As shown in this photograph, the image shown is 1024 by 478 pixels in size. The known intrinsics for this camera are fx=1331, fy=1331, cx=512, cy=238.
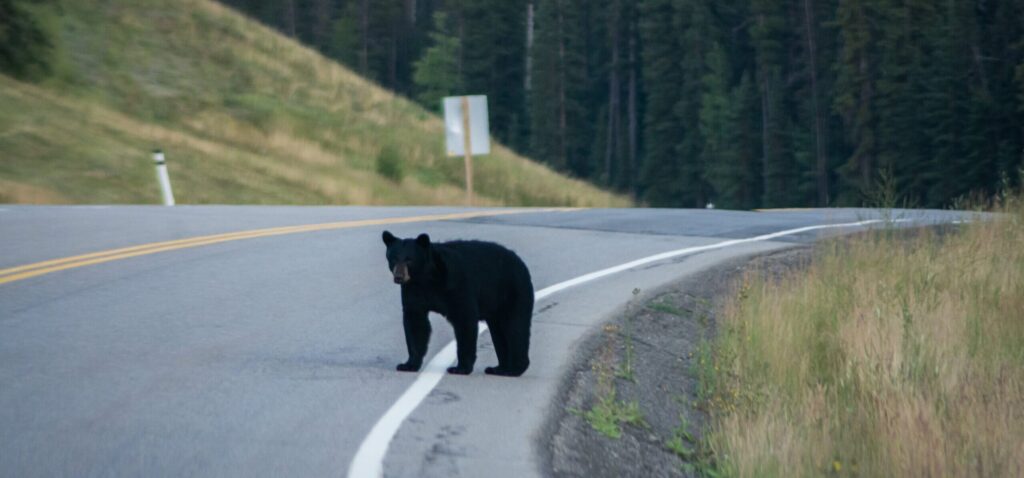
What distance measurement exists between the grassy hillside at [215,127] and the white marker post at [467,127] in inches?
141

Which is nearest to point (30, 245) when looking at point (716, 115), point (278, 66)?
point (278, 66)

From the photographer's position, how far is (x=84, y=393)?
7.23 meters

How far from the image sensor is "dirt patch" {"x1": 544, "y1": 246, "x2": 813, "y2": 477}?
6.80m

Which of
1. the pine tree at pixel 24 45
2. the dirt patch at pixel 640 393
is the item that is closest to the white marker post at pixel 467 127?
the pine tree at pixel 24 45

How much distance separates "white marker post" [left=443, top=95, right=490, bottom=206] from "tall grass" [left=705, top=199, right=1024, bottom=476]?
14945mm

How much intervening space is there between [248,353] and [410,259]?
6.25 feet

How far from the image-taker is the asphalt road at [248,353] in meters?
6.16

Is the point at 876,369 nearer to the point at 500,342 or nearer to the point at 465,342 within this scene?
the point at 500,342

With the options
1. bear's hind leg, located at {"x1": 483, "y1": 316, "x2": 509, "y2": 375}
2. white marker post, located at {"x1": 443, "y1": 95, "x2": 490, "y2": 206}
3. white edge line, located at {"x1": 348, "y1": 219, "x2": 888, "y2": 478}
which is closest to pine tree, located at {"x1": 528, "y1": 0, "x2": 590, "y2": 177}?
white marker post, located at {"x1": 443, "y1": 95, "x2": 490, "y2": 206}

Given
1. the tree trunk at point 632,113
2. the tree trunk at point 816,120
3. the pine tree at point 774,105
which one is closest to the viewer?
the tree trunk at point 816,120

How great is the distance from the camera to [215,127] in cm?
3547

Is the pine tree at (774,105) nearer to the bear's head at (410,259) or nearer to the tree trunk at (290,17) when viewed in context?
the tree trunk at (290,17)

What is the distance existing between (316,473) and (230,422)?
1.05 m

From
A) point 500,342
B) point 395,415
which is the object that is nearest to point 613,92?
point 500,342
